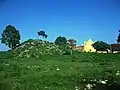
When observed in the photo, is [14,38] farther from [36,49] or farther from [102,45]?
[102,45]

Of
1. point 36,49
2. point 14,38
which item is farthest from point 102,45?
point 14,38

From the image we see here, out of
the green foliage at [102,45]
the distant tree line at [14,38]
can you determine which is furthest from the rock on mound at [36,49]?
the green foliage at [102,45]

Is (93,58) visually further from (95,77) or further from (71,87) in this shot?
(71,87)

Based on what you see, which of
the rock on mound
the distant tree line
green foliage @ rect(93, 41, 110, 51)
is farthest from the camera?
the rock on mound

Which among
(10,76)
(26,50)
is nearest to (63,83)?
(10,76)

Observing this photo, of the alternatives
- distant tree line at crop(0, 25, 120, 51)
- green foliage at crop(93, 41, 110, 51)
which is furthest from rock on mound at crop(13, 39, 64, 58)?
green foliage at crop(93, 41, 110, 51)

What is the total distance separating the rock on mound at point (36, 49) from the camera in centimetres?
1917

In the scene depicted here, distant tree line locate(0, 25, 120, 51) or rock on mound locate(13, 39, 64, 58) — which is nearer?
distant tree line locate(0, 25, 120, 51)

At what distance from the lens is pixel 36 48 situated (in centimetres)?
1992

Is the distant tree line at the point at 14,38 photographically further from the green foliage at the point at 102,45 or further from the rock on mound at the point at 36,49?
the rock on mound at the point at 36,49

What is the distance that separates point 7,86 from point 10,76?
5.46ft

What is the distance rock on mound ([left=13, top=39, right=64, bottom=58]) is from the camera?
1917 cm

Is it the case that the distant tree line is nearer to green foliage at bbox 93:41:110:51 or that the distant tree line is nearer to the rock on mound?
green foliage at bbox 93:41:110:51

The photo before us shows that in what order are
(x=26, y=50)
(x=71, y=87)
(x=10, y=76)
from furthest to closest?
(x=26, y=50), (x=10, y=76), (x=71, y=87)
